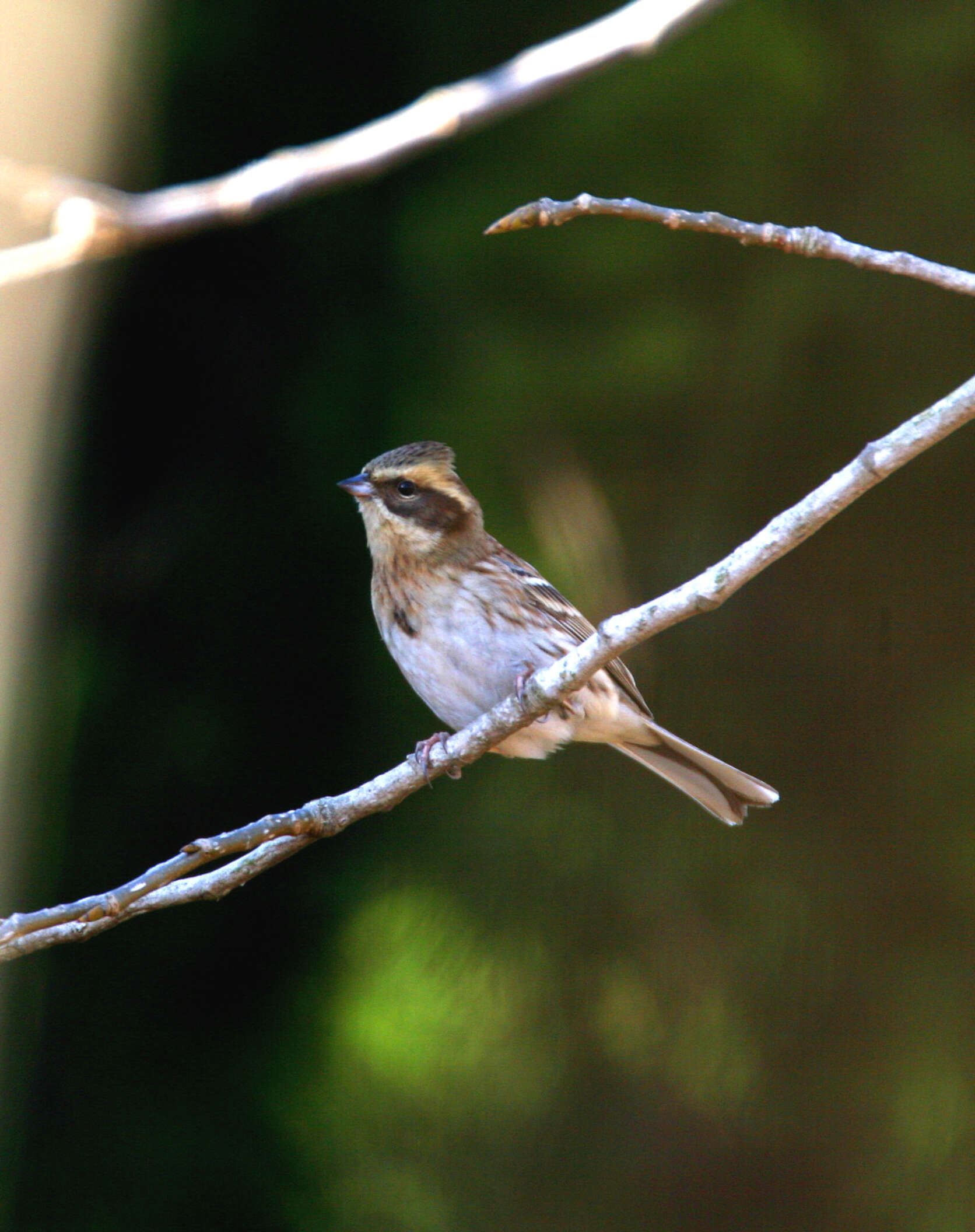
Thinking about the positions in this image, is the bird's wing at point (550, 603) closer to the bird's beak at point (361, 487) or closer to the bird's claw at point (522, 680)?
the bird's claw at point (522, 680)

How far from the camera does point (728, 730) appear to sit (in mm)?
4391

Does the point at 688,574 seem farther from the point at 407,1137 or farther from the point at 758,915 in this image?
the point at 407,1137

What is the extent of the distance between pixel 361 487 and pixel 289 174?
2060mm

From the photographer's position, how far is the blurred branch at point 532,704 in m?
1.99

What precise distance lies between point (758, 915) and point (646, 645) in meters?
0.93

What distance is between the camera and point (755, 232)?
78.4 inches

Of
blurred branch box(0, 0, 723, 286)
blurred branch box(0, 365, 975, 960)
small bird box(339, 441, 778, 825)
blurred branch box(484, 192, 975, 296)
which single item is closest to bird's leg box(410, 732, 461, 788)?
blurred branch box(0, 365, 975, 960)

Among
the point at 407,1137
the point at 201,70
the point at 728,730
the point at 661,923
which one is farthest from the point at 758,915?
the point at 201,70

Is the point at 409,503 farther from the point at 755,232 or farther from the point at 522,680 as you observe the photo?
the point at 755,232

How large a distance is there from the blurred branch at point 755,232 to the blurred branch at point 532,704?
0.60 feet

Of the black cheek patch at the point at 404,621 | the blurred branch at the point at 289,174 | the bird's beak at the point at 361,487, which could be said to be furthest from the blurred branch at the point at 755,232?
the black cheek patch at the point at 404,621

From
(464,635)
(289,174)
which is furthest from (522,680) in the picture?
(289,174)

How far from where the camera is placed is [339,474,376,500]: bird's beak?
11.5 feet

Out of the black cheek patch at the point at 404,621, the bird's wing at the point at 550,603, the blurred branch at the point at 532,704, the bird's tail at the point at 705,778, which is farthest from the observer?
the bird's wing at the point at 550,603
